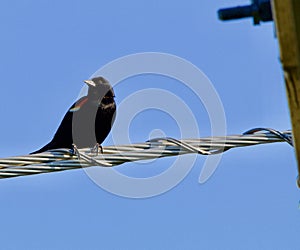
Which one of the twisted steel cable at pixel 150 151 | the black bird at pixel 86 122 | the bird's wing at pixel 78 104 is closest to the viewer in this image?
the twisted steel cable at pixel 150 151

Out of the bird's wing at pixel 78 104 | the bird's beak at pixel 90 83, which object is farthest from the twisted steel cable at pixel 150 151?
the bird's beak at pixel 90 83

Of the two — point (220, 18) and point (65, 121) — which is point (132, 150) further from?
point (65, 121)

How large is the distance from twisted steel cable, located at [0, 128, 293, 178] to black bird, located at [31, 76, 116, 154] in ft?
11.4

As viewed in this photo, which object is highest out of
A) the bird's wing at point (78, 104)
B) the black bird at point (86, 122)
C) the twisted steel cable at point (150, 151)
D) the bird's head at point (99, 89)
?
the bird's head at point (99, 89)

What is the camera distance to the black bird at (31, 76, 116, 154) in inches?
328

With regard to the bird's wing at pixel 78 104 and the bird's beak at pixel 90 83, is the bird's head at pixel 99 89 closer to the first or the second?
the bird's beak at pixel 90 83

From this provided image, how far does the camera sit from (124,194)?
534cm

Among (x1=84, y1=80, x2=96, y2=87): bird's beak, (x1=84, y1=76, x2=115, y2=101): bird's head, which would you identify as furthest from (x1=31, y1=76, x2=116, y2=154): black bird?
(x1=84, y1=80, x2=96, y2=87): bird's beak

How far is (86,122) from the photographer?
8.84 meters

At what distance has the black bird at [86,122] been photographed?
8.34 meters

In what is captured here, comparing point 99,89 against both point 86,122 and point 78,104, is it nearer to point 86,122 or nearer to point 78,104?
point 78,104

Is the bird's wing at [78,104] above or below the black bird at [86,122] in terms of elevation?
above

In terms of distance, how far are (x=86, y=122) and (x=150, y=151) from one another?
437 cm

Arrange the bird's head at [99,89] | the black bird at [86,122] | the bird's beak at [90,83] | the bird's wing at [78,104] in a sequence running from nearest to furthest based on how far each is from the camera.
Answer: the black bird at [86,122] < the bird's wing at [78,104] < the bird's head at [99,89] < the bird's beak at [90,83]
